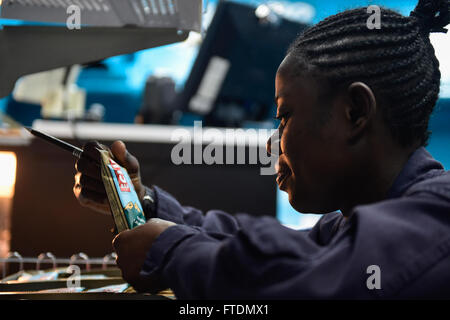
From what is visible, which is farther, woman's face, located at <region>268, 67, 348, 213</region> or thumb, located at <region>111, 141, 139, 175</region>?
thumb, located at <region>111, 141, 139, 175</region>

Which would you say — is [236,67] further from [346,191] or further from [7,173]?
[346,191]

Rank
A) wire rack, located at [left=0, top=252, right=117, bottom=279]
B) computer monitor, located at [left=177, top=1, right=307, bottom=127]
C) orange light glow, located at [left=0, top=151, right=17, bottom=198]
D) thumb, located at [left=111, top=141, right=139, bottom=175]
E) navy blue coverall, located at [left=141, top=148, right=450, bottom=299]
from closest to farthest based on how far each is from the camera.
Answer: navy blue coverall, located at [left=141, top=148, right=450, bottom=299] < thumb, located at [left=111, top=141, right=139, bottom=175] < wire rack, located at [left=0, top=252, right=117, bottom=279] < orange light glow, located at [left=0, top=151, right=17, bottom=198] < computer monitor, located at [left=177, top=1, right=307, bottom=127]

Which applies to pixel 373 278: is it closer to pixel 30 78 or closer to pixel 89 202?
pixel 89 202

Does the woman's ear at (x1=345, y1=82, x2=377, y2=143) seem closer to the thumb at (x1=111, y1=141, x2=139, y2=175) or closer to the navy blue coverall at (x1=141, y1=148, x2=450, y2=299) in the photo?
the navy blue coverall at (x1=141, y1=148, x2=450, y2=299)

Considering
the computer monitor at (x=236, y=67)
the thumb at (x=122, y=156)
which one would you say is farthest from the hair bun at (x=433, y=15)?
the computer monitor at (x=236, y=67)

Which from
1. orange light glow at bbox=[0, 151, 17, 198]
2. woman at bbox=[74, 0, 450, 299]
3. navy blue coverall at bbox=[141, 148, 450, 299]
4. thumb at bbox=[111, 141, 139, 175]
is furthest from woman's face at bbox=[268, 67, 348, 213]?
orange light glow at bbox=[0, 151, 17, 198]

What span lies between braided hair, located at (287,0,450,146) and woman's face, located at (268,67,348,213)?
3 cm

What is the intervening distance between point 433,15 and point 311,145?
1.10 feet

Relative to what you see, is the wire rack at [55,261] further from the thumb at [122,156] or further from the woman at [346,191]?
the woman at [346,191]

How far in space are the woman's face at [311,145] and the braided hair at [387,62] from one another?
0.03 metres

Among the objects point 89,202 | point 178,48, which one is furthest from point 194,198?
point 178,48

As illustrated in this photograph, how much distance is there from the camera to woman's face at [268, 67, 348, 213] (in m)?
0.55

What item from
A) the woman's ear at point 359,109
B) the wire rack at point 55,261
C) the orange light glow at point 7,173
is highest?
the woman's ear at point 359,109

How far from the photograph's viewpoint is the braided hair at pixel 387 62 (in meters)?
0.55
